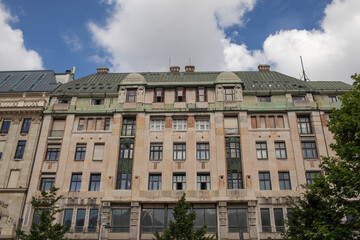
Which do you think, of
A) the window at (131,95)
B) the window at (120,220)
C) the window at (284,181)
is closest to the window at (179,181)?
the window at (120,220)

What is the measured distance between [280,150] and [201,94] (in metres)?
11.9

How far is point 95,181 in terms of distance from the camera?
35406mm

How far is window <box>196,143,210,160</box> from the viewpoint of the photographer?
3619cm

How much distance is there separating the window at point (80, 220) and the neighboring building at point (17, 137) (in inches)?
246

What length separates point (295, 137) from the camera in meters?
36.6

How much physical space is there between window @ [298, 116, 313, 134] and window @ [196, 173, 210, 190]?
505 inches

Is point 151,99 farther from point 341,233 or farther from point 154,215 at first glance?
point 341,233

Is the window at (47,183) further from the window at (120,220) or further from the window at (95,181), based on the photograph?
the window at (120,220)

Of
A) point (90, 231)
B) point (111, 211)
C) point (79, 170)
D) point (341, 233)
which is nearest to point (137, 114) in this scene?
point (79, 170)

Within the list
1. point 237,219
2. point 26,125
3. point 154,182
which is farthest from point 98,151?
point 237,219

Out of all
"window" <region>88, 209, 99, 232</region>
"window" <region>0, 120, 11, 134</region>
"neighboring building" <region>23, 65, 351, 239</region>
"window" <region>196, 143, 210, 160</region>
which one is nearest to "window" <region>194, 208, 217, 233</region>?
"neighboring building" <region>23, 65, 351, 239</region>

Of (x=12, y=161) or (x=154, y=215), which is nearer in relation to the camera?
(x=154, y=215)

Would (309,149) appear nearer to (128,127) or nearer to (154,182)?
(154,182)

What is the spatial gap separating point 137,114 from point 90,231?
14.3 m
